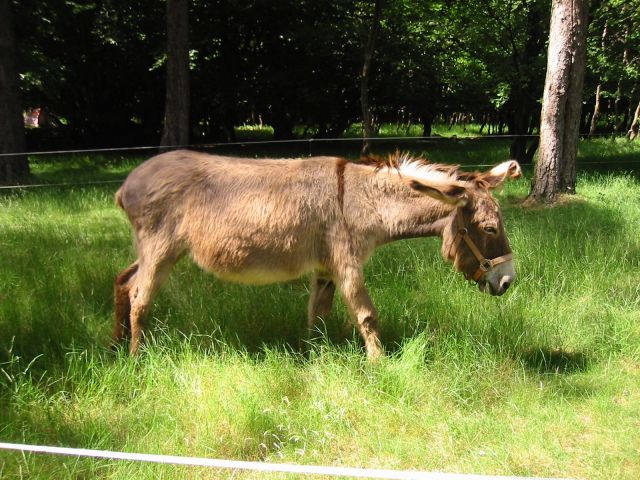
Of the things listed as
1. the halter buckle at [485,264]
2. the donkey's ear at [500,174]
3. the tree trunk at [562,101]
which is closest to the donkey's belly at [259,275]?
the halter buckle at [485,264]

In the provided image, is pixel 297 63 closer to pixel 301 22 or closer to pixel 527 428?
pixel 301 22

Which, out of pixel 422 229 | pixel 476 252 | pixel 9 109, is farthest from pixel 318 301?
pixel 9 109

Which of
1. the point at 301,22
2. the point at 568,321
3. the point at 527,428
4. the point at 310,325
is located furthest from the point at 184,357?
the point at 301,22

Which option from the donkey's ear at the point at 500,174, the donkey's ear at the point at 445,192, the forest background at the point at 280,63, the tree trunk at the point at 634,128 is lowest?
the donkey's ear at the point at 445,192

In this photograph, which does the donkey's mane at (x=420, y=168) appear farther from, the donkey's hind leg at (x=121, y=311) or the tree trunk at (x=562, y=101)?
the tree trunk at (x=562, y=101)

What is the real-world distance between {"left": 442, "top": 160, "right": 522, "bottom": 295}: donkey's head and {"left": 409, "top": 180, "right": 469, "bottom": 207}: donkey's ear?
0.10ft

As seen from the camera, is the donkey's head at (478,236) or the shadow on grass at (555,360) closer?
the donkey's head at (478,236)

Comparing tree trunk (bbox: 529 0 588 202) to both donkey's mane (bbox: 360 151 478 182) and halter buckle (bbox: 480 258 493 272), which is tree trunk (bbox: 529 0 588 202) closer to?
donkey's mane (bbox: 360 151 478 182)

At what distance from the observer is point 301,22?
18.2 meters

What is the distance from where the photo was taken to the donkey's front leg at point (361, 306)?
12.6ft

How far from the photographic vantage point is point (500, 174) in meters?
4.09

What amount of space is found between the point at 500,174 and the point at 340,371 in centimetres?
191

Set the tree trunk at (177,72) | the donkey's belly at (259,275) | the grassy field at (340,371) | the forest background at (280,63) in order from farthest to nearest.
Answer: the forest background at (280,63) < the tree trunk at (177,72) < the donkey's belly at (259,275) < the grassy field at (340,371)

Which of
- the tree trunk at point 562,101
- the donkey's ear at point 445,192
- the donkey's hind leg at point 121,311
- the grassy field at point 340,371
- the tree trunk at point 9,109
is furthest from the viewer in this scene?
the tree trunk at point 9,109
